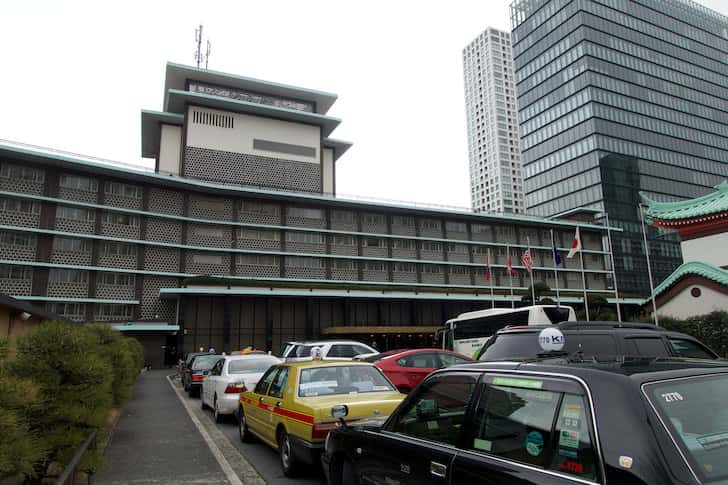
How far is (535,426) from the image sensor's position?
291 centimetres

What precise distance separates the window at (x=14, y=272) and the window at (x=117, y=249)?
19.1 feet

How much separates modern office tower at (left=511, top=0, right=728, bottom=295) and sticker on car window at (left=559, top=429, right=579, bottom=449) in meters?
90.2

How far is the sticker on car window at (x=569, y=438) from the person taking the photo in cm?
264

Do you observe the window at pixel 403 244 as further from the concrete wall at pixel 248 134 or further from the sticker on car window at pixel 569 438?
the sticker on car window at pixel 569 438

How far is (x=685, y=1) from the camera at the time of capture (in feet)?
358

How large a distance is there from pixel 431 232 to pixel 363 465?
5654 cm

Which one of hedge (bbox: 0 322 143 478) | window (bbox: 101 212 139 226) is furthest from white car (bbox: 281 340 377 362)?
window (bbox: 101 212 139 226)

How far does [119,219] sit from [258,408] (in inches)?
1714

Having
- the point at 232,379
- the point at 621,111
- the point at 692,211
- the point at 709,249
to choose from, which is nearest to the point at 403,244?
the point at 692,211

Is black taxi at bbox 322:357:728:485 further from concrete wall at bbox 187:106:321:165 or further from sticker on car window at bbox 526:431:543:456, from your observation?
concrete wall at bbox 187:106:321:165

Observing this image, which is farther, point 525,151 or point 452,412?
point 525,151

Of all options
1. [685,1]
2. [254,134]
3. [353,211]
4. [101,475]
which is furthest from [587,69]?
[101,475]

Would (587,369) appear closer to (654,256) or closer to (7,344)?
(7,344)

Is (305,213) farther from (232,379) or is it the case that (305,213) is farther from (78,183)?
(232,379)
